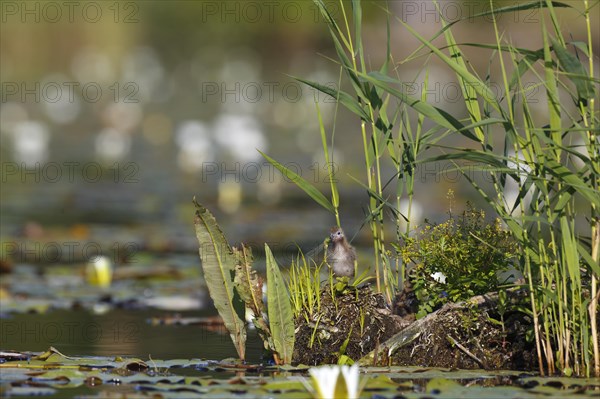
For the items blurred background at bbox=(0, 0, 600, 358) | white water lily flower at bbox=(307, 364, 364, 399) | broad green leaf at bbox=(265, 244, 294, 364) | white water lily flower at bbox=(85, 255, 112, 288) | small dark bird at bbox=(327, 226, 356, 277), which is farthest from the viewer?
white water lily flower at bbox=(85, 255, 112, 288)

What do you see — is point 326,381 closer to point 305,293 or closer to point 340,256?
point 305,293

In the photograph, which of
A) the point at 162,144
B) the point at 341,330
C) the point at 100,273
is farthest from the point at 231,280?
the point at 162,144

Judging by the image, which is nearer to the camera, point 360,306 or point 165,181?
point 360,306

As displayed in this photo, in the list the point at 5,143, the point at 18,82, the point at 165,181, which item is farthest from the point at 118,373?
the point at 18,82

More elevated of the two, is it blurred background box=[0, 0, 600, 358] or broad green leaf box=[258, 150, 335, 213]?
blurred background box=[0, 0, 600, 358]

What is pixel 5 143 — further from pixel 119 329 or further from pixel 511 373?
pixel 511 373

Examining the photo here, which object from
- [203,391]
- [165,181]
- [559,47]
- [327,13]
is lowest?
[203,391]

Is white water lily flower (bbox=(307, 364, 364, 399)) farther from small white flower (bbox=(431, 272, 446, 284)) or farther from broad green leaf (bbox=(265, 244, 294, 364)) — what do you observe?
small white flower (bbox=(431, 272, 446, 284))

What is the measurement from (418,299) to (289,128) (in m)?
18.3

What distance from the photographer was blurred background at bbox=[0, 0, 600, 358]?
24.7 feet

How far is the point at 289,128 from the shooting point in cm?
2319

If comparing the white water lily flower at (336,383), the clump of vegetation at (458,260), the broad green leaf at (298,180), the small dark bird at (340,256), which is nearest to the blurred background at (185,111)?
the broad green leaf at (298,180)

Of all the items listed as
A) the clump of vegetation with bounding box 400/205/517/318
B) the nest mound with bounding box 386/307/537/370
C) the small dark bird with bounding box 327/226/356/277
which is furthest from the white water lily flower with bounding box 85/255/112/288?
the nest mound with bounding box 386/307/537/370

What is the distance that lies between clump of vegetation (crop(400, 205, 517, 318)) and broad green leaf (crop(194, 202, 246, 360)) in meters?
0.82
